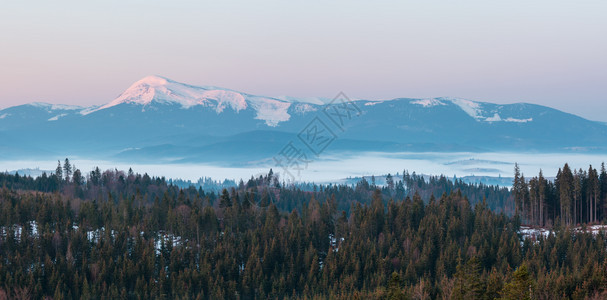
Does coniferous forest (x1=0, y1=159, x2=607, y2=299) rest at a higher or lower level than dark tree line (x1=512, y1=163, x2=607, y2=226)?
lower

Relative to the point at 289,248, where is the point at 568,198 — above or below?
above

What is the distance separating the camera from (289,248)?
154750 millimetres

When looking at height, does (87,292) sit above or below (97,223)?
below

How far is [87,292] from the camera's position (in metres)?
132

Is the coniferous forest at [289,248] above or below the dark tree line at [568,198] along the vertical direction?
below

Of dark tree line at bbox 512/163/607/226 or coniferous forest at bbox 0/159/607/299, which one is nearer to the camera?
coniferous forest at bbox 0/159/607/299

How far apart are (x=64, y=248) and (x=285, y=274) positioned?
48.5 m

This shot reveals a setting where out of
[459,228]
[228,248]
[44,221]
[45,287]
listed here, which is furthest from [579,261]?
[44,221]

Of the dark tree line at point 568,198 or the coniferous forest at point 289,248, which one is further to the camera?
the dark tree line at point 568,198

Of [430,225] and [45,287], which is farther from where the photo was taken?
[430,225]

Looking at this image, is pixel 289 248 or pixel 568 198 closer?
pixel 289 248

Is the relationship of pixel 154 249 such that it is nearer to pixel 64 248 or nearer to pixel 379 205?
pixel 64 248

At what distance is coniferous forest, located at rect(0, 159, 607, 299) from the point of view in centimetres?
13488

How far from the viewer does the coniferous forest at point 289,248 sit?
13488cm
